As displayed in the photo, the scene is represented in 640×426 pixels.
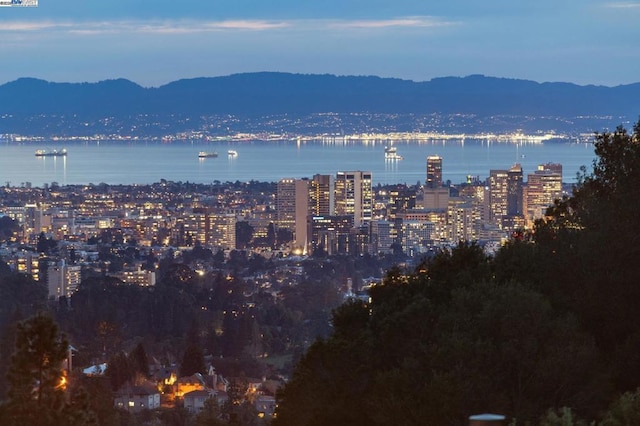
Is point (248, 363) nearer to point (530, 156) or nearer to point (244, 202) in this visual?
point (244, 202)

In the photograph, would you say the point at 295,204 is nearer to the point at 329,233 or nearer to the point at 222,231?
the point at 222,231

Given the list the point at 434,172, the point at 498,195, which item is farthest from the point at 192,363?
the point at 434,172

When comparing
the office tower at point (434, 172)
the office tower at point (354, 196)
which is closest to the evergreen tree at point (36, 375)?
the office tower at point (354, 196)

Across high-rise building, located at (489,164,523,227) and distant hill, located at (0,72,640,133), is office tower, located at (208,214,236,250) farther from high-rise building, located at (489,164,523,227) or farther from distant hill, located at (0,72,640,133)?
distant hill, located at (0,72,640,133)

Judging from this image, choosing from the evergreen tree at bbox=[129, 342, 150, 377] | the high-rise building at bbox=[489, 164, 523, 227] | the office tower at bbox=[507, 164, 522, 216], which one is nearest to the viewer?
the evergreen tree at bbox=[129, 342, 150, 377]

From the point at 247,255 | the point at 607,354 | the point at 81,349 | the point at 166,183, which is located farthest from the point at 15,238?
the point at 607,354

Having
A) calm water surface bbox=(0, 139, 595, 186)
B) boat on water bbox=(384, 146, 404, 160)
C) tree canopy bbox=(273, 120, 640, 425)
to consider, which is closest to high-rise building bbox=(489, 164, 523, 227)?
calm water surface bbox=(0, 139, 595, 186)
